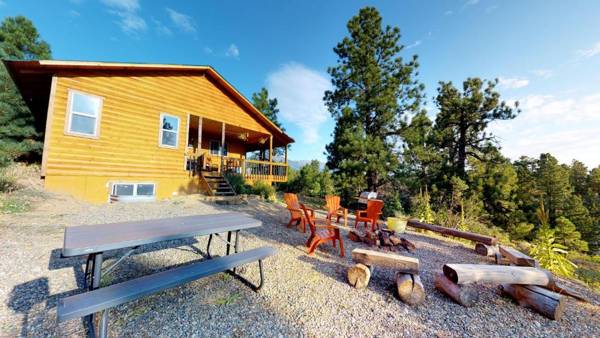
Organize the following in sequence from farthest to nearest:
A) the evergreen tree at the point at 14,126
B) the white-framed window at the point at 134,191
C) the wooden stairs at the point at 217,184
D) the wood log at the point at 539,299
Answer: the evergreen tree at the point at 14,126 → the wooden stairs at the point at 217,184 → the white-framed window at the point at 134,191 → the wood log at the point at 539,299

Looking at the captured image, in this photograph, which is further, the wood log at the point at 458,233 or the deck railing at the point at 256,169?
the deck railing at the point at 256,169

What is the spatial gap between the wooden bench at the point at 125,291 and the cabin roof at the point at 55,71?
309 inches

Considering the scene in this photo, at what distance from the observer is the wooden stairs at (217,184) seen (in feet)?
27.9

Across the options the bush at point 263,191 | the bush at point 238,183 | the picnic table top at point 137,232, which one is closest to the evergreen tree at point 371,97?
the bush at point 263,191

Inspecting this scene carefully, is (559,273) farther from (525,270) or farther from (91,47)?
(91,47)

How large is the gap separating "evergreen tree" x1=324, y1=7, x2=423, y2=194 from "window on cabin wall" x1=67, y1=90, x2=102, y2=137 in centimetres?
1040

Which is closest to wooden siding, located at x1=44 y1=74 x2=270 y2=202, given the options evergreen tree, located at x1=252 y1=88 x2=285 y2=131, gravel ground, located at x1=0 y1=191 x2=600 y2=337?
gravel ground, located at x1=0 y1=191 x2=600 y2=337

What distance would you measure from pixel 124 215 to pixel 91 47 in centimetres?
1564

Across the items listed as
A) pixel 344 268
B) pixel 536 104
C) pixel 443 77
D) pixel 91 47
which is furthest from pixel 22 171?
pixel 536 104

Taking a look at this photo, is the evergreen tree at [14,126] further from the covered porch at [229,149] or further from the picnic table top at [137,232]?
the picnic table top at [137,232]

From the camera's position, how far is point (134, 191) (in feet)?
25.3

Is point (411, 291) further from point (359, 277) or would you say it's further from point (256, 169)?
point (256, 169)

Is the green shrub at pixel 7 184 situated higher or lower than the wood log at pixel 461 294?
higher

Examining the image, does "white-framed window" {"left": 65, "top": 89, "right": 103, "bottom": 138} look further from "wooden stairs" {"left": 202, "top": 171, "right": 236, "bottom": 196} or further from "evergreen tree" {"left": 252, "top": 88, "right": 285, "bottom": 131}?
"evergreen tree" {"left": 252, "top": 88, "right": 285, "bottom": 131}
